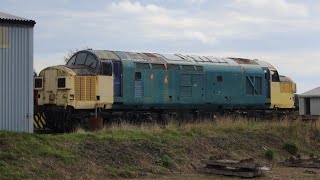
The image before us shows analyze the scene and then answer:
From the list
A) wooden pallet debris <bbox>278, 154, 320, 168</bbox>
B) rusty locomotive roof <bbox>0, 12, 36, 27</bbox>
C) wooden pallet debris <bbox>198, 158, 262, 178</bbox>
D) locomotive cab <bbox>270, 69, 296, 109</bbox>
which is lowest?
wooden pallet debris <bbox>278, 154, 320, 168</bbox>

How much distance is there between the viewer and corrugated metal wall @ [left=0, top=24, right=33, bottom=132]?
1609cm

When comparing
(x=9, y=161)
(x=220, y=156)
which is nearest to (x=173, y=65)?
(x=220, y=156)

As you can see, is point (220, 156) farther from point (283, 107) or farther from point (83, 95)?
point (283, 107)

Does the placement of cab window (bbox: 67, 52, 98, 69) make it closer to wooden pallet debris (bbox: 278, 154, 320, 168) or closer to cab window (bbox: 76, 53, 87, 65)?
cab window (bbox: 76, 53, 87, 65)

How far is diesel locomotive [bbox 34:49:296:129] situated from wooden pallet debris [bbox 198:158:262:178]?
6143mm

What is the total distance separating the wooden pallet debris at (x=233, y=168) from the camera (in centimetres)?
1652

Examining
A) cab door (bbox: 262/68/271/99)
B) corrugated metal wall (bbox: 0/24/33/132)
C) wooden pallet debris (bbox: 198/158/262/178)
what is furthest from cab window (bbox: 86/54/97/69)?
cab door (bbox: 262/68/271/99)

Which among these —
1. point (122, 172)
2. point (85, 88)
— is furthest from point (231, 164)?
point (85, 88)

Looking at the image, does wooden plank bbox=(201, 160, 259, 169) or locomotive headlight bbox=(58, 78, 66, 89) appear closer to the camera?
wooden plank bbox=(201, 160, 259, 169)

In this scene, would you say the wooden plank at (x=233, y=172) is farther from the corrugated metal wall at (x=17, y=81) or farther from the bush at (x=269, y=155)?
the corrugated metal wall at (x=17, y=81)

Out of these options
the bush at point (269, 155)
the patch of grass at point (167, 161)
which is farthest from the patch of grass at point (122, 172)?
the bush at point (269, 155)

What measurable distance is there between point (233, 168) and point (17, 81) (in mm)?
7120

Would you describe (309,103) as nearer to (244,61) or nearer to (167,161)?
(244,61)

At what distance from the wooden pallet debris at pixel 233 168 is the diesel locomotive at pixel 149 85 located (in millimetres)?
6143
